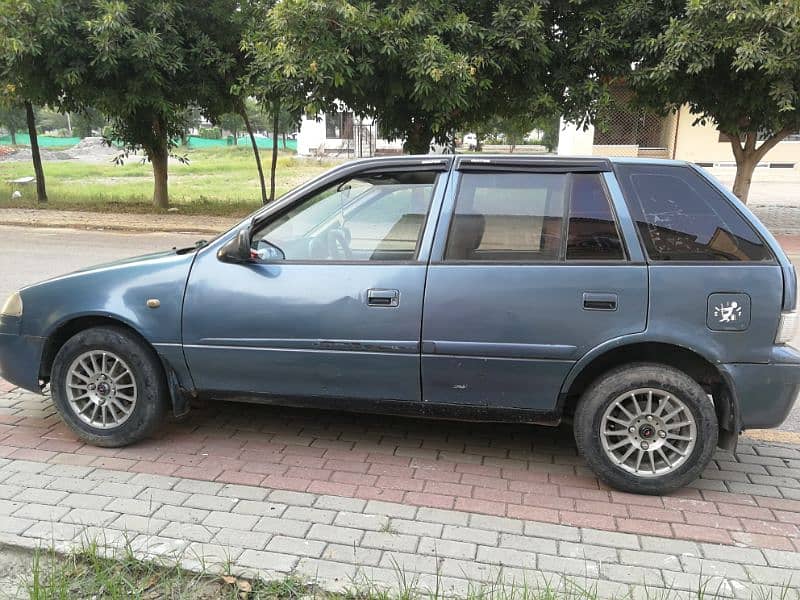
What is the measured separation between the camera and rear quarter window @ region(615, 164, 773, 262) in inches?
138

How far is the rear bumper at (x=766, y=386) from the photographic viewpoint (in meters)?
3.41

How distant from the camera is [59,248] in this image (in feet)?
40.7

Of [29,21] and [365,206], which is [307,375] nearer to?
[365,206]

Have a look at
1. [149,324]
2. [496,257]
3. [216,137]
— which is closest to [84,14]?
[149,324]

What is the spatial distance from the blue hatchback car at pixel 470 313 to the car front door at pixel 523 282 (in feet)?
0.03

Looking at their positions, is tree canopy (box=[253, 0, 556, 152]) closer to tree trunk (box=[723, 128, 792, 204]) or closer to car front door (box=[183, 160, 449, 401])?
tree trunk (box=[723, 128, 792, 204])

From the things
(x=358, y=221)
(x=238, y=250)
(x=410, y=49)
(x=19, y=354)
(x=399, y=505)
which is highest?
(x=410, y=49)

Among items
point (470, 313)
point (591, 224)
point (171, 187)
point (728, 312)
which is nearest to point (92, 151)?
point (171, 187)

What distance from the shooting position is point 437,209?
3.76 meters

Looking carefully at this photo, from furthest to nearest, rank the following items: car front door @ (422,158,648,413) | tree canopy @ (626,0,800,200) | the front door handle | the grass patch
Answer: tree canopy @ (626,0,800,200) < the front door handle < car front door @ (422,158,648,413) < the grass patch

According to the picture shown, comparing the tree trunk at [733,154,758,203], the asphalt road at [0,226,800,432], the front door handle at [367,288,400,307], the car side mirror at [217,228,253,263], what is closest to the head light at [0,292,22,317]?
the car side mirror at [217,228,253,263]

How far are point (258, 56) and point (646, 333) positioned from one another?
10.7m

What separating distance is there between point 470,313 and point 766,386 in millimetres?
1535

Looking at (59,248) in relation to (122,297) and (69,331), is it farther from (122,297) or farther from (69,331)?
(122,297)
